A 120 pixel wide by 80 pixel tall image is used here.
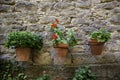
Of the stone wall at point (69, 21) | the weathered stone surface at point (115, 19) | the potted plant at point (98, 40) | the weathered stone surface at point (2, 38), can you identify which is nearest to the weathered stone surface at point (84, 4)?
the stone wall at point (69, 21)

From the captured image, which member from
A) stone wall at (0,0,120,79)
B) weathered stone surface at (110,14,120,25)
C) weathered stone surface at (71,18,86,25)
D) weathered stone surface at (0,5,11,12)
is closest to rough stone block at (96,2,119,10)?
stone wall at (0,0,120,79)

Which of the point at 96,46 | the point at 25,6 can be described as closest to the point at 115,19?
the point at 96,46

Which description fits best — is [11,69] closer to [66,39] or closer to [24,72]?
[24,72]

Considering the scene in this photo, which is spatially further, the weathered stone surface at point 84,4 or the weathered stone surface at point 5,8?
the weathered stone surface at point 5,8

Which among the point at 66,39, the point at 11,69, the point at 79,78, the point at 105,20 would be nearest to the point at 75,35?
the point at 66,39

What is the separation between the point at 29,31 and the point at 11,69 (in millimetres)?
690

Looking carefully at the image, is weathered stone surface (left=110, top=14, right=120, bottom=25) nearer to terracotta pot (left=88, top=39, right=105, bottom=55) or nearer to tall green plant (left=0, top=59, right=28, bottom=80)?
terracotta pot (left=88, top=39, right=105, bottom=55)

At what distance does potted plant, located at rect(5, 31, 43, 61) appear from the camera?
397 centimetres

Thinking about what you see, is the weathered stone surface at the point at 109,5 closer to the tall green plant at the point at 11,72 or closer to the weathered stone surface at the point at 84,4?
the weathered stone surface at the point at 84,4

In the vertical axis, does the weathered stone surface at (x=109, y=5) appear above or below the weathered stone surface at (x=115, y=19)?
above

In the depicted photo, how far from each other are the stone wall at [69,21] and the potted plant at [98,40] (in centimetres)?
14

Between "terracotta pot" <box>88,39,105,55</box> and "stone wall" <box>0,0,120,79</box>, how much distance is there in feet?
0.35

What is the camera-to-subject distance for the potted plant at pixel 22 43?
156 inches

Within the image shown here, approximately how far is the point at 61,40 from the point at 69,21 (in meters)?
0.51
